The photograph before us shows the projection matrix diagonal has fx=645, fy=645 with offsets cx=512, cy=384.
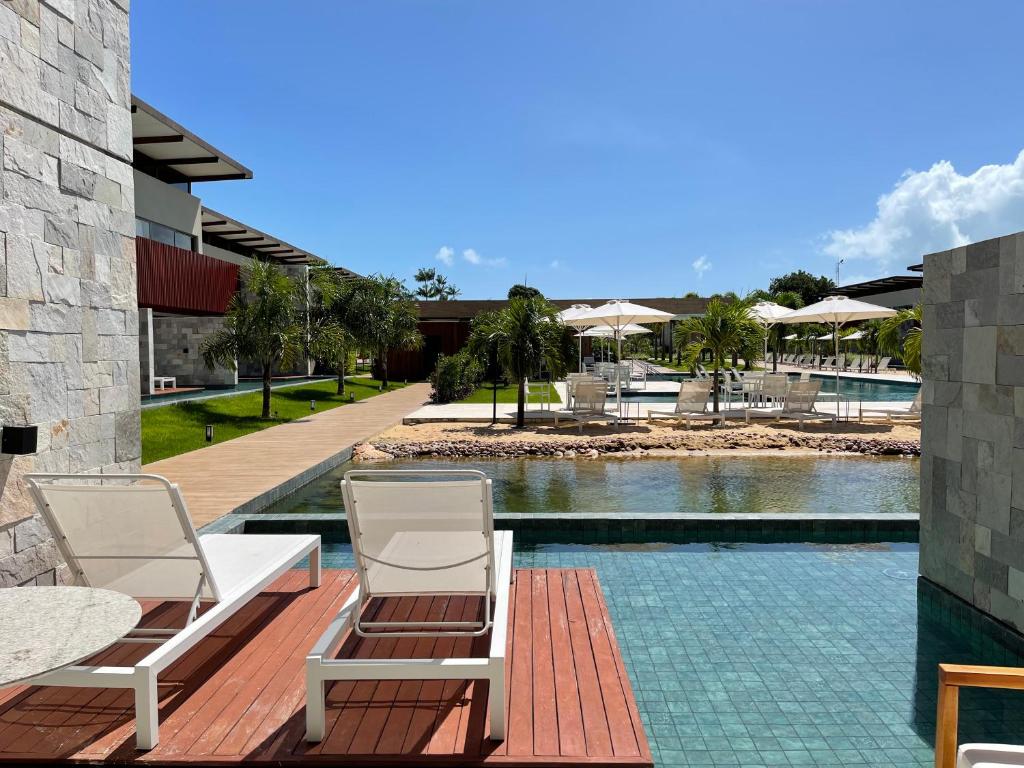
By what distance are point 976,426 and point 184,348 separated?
23.1 meters

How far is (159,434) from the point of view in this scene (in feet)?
37.8

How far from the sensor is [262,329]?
48.3 ft

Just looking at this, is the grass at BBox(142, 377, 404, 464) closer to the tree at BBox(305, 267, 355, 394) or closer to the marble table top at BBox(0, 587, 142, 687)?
the tree at BBox(305, 267, 355, 394)

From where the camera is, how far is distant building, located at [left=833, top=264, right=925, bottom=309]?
43875 millimetres

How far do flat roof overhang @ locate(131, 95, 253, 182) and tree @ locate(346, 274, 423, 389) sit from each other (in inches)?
213

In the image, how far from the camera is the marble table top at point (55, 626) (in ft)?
5.27

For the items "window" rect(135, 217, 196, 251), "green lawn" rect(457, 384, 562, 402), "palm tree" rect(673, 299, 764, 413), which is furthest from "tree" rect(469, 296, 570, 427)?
"window" rect(135, 217, 196, 251)

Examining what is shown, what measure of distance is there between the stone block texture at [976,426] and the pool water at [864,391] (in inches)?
520

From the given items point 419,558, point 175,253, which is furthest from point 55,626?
point 175,253

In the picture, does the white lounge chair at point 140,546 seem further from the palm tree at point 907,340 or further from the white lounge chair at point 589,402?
the palm tree at point 907,340

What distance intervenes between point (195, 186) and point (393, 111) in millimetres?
7002

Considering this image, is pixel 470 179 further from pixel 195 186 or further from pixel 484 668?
pixel 484 668

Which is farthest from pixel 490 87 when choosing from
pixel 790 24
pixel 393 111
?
pixel 790 24

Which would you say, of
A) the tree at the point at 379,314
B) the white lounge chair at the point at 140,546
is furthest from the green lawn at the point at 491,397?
the white lounge chair at the point at 140,546
